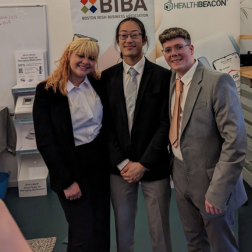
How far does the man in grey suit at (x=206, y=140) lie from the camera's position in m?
1.49

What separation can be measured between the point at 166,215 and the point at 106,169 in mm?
498

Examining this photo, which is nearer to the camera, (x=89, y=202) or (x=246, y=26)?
(x=89, y=202)

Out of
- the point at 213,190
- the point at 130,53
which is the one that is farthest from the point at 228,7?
the point at 213,190

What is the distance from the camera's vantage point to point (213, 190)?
1.54 m

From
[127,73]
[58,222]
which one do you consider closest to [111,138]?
[127,73]

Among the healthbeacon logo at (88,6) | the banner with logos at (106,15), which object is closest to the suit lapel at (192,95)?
the banner with logos at (106,15)

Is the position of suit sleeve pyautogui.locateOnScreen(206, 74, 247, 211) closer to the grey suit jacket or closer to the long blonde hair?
the grey suit jacket

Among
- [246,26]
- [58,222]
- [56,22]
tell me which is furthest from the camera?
[246,26]

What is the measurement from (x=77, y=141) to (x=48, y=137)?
180 millimetres

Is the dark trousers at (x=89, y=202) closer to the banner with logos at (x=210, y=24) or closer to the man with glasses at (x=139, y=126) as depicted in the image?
the man with glasses at (x=139, y=126)

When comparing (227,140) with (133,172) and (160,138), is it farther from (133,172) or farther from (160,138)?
(133,172)

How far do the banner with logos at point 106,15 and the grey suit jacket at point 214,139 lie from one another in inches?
58.3

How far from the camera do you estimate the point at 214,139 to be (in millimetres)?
1563

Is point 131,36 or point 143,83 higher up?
point 131,36
